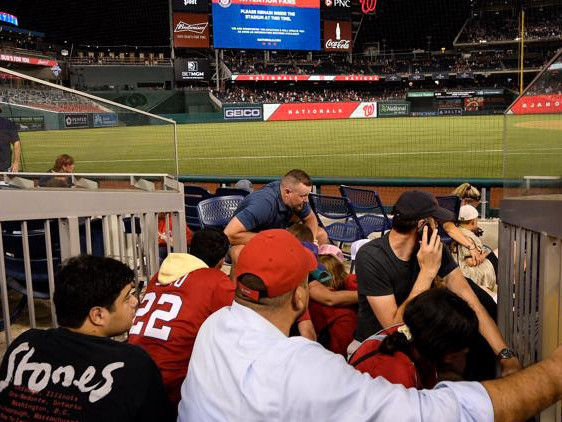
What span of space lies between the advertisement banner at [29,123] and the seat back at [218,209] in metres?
2.19

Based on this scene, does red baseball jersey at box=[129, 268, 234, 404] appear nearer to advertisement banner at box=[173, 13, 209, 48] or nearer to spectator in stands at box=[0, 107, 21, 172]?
spectator in stands at box=[0, 107, 21, 172]

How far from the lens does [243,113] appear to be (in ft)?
115

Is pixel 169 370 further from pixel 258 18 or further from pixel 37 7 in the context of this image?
pixel 37 7

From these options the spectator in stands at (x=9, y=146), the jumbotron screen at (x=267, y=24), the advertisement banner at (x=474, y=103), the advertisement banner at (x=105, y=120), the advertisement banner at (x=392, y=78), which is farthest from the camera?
the advertisement banner at (x=392, y=78)

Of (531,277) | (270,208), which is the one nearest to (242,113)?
(270,208)

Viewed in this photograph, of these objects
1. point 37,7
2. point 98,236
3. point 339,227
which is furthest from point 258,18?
point 98,236

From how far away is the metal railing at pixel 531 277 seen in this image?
5.51 ft

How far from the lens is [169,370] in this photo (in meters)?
2.23

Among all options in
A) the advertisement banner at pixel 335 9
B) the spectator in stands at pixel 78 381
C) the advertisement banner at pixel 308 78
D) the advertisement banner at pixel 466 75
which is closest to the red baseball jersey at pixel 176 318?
the spectator in stands at pixel 78 381

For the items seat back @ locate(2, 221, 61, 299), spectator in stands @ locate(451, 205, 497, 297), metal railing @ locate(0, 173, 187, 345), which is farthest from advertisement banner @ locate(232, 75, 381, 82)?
seat back @ locate(2, 221, 61, 299)

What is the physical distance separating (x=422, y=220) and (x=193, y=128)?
29.9 metres

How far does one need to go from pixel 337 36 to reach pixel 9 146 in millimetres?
47836

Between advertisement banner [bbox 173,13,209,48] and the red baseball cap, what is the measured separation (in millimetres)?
45027

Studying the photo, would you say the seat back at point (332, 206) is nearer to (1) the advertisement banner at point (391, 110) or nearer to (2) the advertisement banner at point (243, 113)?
(2) the advertisement banner at point (243, 113)
